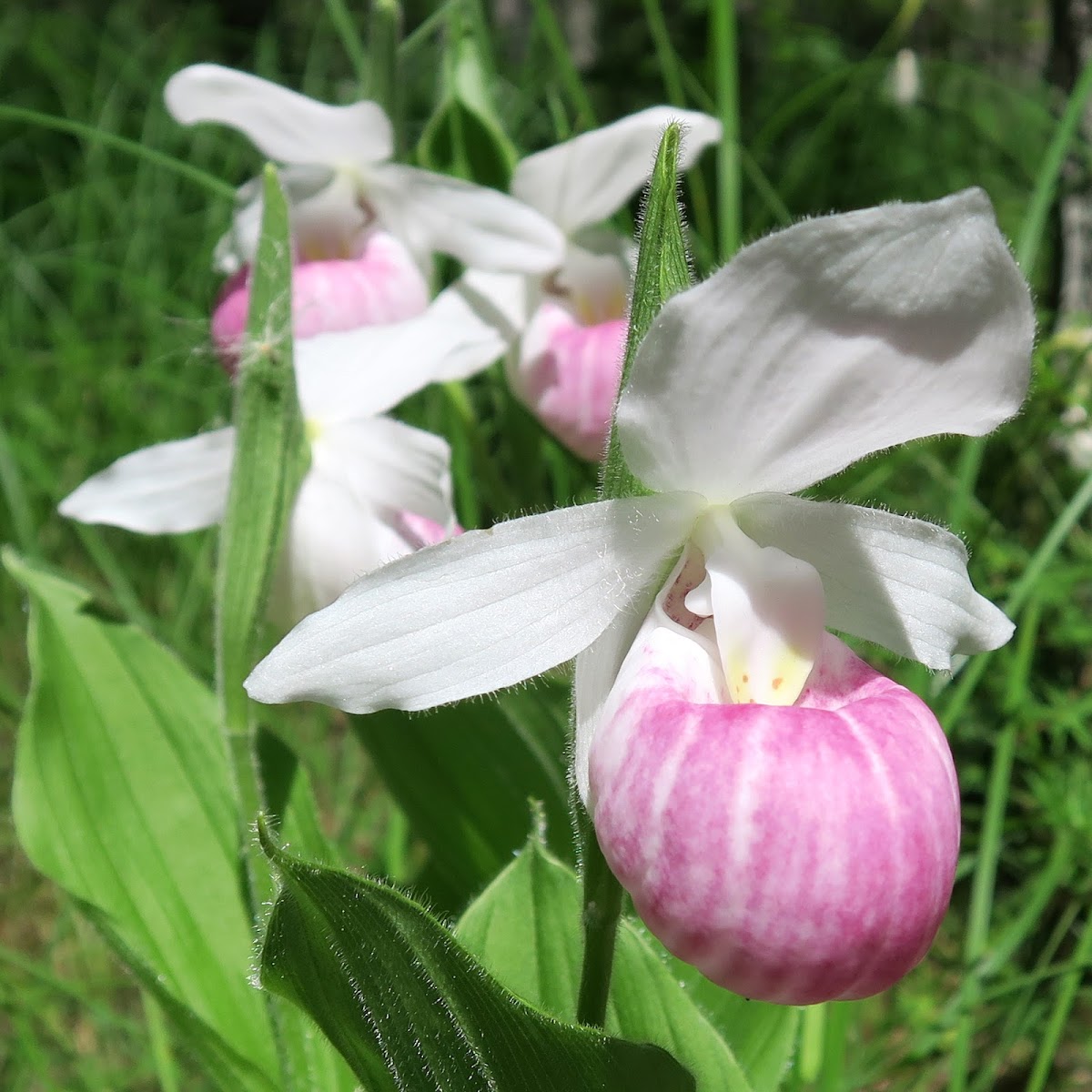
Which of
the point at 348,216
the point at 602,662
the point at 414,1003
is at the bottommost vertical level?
the point at 414,1003

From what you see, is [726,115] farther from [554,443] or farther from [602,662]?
[602,662]

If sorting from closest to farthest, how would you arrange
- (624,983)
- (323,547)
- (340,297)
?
(624,983), (323,547), (340,297)

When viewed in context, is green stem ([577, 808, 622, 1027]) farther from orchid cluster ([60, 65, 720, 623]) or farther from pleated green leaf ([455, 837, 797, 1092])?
orchid cluster ([60, 65, 720, 623])

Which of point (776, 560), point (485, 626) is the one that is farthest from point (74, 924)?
point (776, 560)

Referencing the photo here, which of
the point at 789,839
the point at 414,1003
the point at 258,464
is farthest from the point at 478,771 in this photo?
the point at 789,839

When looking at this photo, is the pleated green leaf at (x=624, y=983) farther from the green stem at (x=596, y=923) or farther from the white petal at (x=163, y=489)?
the white petal at (x=163, y=489)

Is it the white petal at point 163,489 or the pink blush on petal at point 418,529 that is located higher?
the white petal at point 163,489

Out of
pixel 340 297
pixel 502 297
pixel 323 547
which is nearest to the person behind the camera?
pixel 323 547

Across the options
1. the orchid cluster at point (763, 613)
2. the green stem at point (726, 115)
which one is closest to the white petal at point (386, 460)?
the orchid cluster at point (763, 613)

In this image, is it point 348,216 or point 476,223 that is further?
point 348,216
